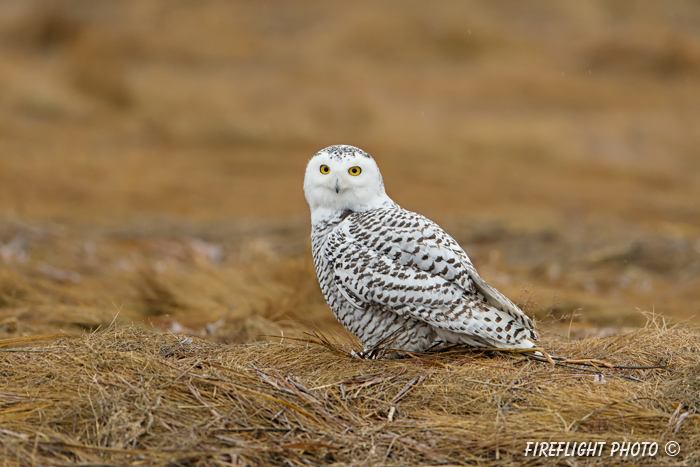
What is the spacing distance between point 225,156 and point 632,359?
526 inches

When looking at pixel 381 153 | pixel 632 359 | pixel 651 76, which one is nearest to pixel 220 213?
pixel 381 153

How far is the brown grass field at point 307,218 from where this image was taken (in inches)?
116

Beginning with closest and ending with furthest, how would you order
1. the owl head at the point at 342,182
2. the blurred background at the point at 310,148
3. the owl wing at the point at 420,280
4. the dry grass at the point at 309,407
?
the dry grass at the point at 309,407 < the owl wing at the point at 420,280 < the owl head at the point at 342,182 < the blurred background at the point at 310,148

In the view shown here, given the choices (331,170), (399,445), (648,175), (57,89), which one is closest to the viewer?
(399,445)

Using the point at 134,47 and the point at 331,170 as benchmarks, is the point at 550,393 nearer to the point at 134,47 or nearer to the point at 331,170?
the point at 331,170

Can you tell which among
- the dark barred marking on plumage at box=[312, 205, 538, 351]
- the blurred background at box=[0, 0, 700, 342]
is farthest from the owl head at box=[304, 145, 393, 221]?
the blurred background at box=[0, 0, 700, 342]

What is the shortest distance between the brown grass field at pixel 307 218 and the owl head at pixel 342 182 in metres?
0.79

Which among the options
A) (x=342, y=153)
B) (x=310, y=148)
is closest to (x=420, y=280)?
(x=342, y=153)

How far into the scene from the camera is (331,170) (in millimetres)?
4078

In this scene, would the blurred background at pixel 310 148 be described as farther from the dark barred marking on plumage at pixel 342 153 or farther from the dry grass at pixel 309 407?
the dark barred marking on plumage at pixel 342 153

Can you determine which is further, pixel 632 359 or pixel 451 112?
pixel 451 112

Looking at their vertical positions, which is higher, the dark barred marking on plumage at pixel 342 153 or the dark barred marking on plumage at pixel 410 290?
the dark barred marking on plumage at pixel 342 153

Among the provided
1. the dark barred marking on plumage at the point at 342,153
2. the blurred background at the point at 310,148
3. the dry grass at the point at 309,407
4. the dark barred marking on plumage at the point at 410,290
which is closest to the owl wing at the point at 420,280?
the dark barred marking on plumage at the point at 410,290

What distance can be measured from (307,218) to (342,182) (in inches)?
308
